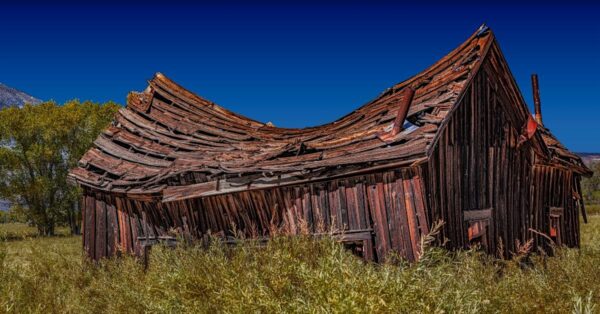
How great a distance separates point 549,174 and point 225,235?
831 cm

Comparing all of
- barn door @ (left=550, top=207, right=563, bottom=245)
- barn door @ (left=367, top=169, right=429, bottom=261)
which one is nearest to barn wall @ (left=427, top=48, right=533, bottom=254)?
barn door @ (left=367, top=169, right=429, bottom=261)

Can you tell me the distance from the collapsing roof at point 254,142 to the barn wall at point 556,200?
0.46m

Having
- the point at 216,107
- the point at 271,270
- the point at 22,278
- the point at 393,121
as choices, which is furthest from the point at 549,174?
the point at 22,278

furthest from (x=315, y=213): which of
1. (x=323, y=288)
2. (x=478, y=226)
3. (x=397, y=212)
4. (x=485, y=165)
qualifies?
(x=323, y=288)

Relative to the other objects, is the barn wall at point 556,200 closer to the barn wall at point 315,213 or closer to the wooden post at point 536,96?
the wooden post at point 536,96

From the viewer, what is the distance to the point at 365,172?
28.4 ft

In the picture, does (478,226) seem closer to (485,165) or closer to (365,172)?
(485,165)

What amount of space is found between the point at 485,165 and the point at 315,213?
12.4ft

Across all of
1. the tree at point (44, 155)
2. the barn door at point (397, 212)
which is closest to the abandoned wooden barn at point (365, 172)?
the barn door at point (397, 212)

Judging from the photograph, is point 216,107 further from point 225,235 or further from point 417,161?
point 417,161

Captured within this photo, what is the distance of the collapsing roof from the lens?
344 inches

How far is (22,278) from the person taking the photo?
866 centimetres

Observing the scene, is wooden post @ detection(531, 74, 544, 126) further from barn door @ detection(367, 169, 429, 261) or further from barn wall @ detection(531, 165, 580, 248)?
barn door @ detection(367, 169, 429, 261)

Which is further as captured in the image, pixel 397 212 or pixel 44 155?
pixel 44 155
